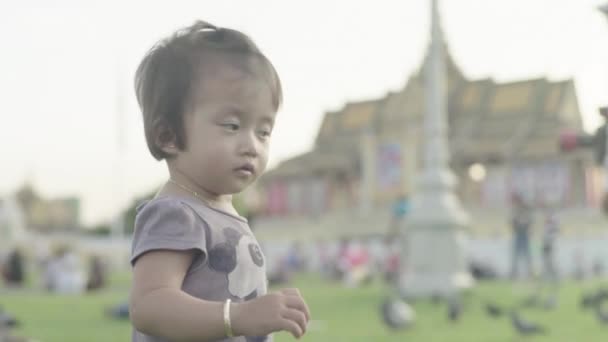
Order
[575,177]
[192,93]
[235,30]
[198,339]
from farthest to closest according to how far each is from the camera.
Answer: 1. [575,177]
2. [235,30]
3. [192,93]
4. [198,339]

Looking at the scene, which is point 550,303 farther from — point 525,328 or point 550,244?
point 525,328

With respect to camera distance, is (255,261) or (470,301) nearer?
(255,261)

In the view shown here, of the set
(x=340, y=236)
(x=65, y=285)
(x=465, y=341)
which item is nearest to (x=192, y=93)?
(x=465, y=341)

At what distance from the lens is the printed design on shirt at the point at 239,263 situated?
78.7 inches

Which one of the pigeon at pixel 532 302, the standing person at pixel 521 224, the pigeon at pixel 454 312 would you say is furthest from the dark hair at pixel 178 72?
the standing person at pixel 521 224

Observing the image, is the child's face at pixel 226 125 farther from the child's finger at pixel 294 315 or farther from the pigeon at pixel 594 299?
the pigeon at pixel 594 299

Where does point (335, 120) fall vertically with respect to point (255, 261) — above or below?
below

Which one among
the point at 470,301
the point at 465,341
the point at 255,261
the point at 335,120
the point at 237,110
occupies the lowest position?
the point at 335,120

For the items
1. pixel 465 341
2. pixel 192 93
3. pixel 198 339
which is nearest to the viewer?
pixel 198 339

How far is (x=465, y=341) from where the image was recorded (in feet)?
26.9

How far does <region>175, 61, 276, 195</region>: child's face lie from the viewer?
2.00m

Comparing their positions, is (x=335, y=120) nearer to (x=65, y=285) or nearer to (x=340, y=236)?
(x=340, y=236)

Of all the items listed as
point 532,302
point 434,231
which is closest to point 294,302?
Result: point 532,302

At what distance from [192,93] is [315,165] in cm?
4210
